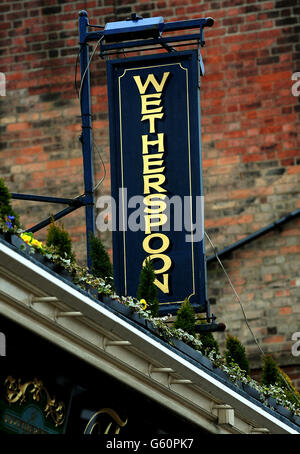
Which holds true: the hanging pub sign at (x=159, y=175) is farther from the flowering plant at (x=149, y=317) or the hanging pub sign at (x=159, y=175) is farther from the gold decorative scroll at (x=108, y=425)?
the gold decorative scroll at (x=108, y=425)

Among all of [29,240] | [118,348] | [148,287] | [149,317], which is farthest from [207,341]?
[29,240]

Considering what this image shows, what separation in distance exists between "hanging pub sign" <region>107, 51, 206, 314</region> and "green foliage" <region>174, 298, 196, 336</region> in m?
0.63

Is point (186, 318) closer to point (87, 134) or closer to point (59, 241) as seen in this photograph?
point (59, 241)

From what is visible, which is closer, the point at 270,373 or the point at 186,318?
the point at 186,318

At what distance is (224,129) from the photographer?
23.0 m

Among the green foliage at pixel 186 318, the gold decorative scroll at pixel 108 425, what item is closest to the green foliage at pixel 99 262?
the green foliage at pixel 186 318

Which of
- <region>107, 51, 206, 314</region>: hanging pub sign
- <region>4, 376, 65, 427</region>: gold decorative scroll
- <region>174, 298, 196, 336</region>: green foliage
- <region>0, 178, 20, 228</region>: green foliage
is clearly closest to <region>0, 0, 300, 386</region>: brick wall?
<region>107, 51, 206, 314</region>: hanging pub sign

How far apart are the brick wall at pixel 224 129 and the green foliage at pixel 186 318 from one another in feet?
22.2

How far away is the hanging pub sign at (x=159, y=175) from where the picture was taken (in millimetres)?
16281

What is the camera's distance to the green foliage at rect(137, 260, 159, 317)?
1490 cm

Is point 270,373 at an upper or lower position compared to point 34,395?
upper

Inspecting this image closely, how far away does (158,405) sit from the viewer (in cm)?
1357

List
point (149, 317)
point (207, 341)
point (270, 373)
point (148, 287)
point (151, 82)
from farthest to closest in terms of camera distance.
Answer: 1. point (270, 373)
2. point (151, 82)
3. point (207, 341)
4. point (148, 287)
5. point (149, 317)

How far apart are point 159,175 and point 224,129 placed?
6471mm
